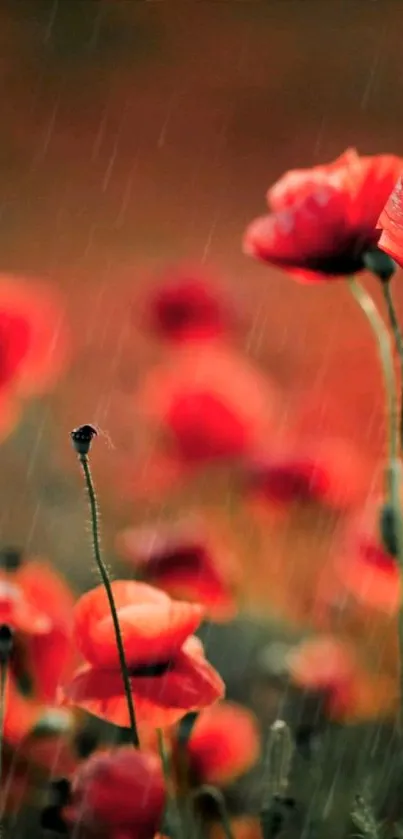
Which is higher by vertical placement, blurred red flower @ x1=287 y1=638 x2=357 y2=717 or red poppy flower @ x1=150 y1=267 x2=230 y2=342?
red poppy flower @ x1=150 y1=267 x2=230 y2=342

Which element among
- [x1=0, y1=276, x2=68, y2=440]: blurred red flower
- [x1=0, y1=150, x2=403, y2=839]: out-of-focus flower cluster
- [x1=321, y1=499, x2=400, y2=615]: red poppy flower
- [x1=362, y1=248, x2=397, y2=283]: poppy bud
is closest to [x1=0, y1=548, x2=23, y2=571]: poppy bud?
[x1=0, y1=150, x2=403, y2=839]: out-of-focus flower cluster

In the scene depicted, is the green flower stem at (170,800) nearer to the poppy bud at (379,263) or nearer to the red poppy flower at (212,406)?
the red poppy flower at (212,406)

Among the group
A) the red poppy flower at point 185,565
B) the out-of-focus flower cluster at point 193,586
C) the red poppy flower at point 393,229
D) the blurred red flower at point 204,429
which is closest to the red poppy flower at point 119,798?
the out-of-focus flower cluster at point 193,586

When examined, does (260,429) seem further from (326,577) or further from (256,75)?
(256,75)

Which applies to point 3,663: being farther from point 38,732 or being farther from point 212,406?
point 212,406

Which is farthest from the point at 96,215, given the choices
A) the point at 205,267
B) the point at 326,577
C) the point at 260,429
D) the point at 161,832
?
the point at 161,832

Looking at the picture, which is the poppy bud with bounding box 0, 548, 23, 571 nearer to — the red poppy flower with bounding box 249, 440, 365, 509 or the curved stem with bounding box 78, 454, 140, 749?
the curved stem with bounding box 78, 454, 140, 749
